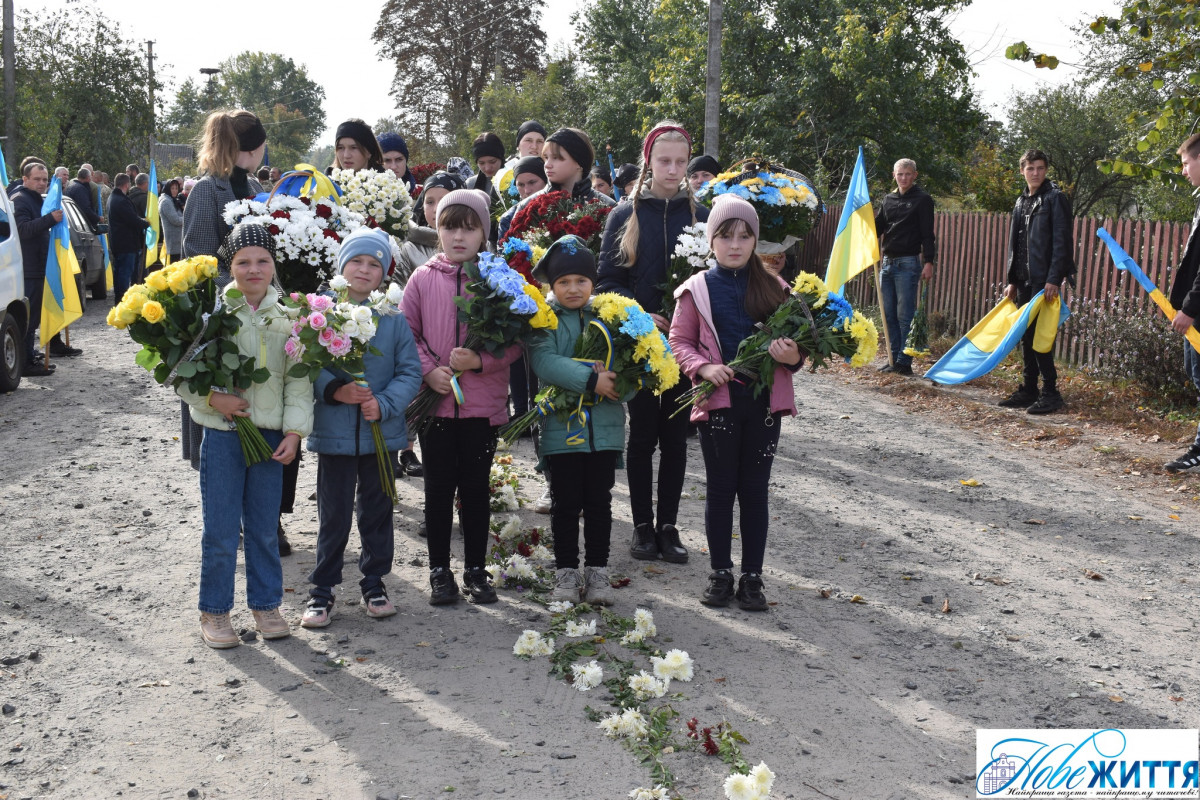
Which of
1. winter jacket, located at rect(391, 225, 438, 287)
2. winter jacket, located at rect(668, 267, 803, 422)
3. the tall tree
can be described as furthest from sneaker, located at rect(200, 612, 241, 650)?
the tall tree

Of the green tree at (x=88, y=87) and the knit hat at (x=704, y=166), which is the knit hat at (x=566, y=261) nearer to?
the knit hat at (x=704, y=166)

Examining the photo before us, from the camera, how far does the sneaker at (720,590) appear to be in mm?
5426

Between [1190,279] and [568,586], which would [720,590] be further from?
[1190,279]

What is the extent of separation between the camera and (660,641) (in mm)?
4961

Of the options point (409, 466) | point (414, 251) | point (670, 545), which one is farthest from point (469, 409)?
point (409, 466)

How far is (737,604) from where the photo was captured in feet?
17.9

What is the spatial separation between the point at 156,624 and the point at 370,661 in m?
1.18

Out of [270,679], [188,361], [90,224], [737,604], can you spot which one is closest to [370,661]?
[270,679]

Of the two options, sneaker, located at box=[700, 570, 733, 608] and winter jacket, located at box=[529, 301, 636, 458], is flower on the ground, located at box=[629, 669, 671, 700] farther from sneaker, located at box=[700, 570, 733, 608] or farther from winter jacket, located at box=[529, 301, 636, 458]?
winter jacket, located at box=[529, 301, 636, 458]

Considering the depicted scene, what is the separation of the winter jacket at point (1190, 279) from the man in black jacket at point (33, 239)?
11.3m

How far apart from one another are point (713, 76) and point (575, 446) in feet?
53.5

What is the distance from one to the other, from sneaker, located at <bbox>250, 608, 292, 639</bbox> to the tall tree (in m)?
48.5

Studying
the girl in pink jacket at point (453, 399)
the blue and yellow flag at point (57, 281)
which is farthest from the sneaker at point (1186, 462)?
the blue and yellow flag at point (57, 281)

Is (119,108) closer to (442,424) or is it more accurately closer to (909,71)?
(909,71)
